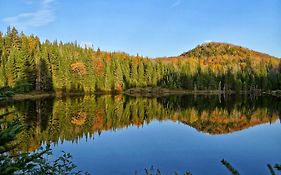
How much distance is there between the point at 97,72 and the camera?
12038 cm

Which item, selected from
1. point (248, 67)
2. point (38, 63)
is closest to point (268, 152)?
point (38, 63)

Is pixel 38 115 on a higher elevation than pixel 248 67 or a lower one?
lower

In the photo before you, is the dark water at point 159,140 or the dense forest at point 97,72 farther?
the dense forest at point 97,72

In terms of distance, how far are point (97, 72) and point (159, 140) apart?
298 ft

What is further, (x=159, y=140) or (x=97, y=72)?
(x=97, y=72)

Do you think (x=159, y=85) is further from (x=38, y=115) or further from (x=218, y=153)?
(x=218, y=153)

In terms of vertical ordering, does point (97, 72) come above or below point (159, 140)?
above

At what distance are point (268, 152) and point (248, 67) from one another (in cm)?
13730

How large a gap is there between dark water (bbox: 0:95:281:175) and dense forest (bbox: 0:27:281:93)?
1418 inches

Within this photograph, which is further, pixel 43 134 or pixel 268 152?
pixel 43 134

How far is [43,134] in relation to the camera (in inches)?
1254

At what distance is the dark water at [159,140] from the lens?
21.9m

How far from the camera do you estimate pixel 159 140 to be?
31.6 m

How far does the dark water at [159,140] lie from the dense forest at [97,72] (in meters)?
36.0
